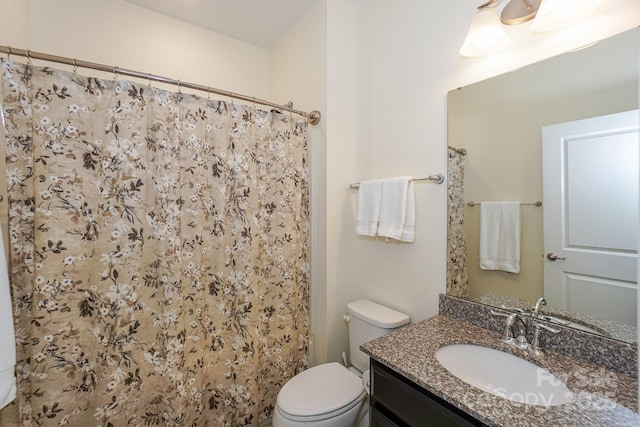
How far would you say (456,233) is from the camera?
1.30m

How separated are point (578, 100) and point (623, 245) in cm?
53

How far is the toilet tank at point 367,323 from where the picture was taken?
1.42m

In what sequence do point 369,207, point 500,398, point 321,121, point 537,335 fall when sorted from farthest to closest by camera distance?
point 321,121 → point 369,207 → point 537,335 → point 500,398

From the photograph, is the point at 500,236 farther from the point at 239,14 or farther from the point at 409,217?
the point at 239,14

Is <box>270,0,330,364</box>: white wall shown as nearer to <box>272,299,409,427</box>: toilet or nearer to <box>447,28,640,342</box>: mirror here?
<box>272,299,409,427</box>: toilet

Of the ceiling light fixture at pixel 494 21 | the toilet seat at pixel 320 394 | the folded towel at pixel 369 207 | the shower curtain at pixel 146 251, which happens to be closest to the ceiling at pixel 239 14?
the shower curtain at pixel 146 251

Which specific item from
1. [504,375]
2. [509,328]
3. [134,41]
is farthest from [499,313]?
[134,41]

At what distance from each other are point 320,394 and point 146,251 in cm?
110

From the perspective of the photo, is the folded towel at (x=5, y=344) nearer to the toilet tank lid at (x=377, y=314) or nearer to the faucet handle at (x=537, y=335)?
the toilet tank lid at (x=377, y=314)

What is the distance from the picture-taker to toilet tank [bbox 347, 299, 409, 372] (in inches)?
55.7

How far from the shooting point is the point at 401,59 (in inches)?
59.8

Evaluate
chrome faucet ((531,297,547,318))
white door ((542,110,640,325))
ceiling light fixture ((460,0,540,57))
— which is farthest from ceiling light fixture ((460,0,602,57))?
chrome faucet ((531,297,547,318))

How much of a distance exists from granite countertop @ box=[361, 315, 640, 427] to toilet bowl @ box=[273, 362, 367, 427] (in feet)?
1.42

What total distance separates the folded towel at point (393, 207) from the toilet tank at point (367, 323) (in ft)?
1.46
